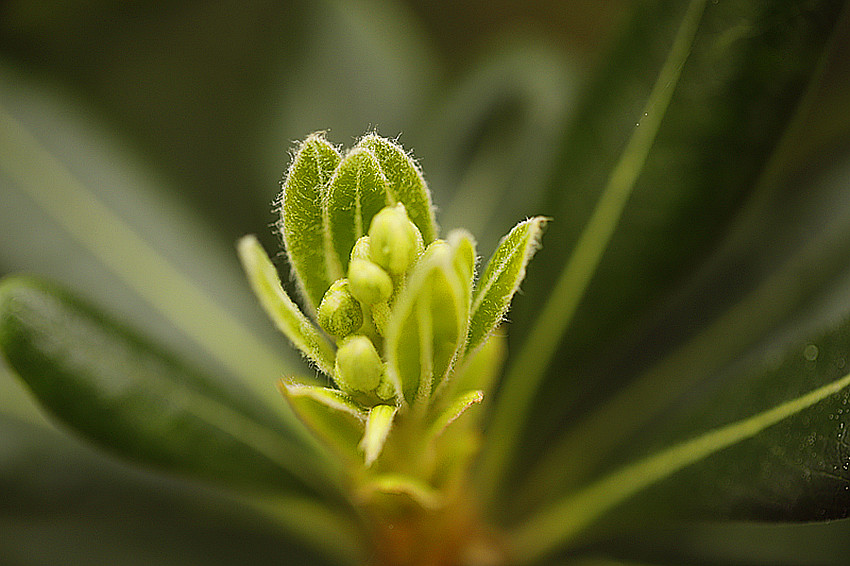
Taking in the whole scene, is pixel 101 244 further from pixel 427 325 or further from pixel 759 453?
pixel 759 453

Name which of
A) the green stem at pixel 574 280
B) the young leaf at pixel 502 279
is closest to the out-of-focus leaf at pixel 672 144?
the green stem at pixel 574 280

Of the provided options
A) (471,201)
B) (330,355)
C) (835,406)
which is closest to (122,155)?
(471,201)

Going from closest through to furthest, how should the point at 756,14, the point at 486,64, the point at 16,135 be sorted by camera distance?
1. the point at 756,14
2. the point at 16,135
3. the point at 486,64

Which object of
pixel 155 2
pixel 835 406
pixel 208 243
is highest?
pixel 155 2

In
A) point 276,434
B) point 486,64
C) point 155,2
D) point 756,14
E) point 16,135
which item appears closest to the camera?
point 756,14

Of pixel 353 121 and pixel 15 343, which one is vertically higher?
pixel 353 121

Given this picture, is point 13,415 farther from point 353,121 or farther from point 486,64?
point 486,64

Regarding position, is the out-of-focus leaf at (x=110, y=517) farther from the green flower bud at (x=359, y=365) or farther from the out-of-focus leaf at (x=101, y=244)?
the green flower bud at (x=359, y=365)

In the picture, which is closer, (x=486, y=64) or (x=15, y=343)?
(x=15, y=343)
